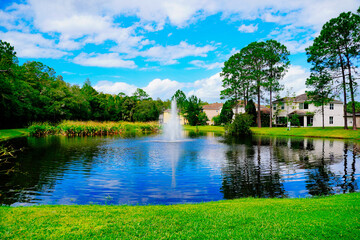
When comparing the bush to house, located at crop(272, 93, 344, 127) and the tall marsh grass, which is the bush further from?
the tall marsh grass

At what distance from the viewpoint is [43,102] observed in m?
51.8

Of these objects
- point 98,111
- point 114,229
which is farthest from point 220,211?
point 98,111

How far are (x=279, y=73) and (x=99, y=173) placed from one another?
151ft

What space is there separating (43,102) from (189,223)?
56.2 m

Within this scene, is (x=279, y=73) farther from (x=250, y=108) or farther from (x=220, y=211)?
(x=220, y=211)

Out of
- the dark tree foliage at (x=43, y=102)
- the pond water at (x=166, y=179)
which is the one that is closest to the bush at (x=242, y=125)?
the pond water at (x=166, y=179)

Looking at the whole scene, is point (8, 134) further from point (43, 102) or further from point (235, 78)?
point (235, 78)

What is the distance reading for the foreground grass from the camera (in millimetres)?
4430

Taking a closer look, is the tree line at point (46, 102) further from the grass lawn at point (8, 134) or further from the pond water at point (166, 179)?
the pond water at point (166, 179)

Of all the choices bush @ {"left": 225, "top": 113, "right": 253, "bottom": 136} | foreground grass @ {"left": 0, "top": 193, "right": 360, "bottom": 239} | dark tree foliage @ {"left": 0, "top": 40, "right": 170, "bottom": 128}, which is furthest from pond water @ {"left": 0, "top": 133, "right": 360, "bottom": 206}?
bush @ {"left": 225, "top": 113, "right": 253, "bottom": 136}

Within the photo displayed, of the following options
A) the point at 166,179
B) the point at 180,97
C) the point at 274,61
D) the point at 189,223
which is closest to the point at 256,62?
the point at 274,61

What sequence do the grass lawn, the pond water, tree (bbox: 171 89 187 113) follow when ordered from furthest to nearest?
tree (bbox: 171 89 187 113) → the grass lawn → the pond water

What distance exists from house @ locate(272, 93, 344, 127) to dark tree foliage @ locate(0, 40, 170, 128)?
4168 cm

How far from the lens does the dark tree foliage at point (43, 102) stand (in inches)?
1467
